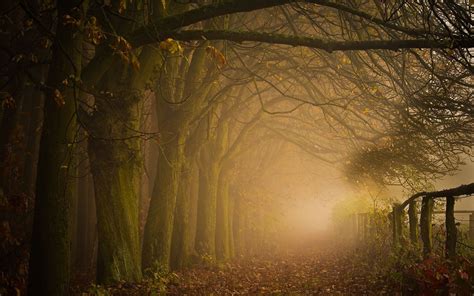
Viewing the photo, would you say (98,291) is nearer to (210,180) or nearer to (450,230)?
(450,230)

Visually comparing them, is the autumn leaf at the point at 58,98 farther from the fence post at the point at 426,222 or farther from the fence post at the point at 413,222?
the fence post at the point at 413,222

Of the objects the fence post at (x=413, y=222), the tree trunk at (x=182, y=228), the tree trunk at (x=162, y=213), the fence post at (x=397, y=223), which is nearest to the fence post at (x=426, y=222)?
the fence post at (x=413, y=222)

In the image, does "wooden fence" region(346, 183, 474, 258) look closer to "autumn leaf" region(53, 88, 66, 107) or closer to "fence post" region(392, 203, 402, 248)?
"fence post" region(392, 203, 402, 248)

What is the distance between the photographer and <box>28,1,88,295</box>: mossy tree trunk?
240 inches

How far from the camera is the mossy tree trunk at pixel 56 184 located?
610 cm

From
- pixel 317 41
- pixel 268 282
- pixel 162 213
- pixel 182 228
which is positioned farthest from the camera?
pixel 182 228

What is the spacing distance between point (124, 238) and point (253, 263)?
32.9ft

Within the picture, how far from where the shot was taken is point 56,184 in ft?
20.2

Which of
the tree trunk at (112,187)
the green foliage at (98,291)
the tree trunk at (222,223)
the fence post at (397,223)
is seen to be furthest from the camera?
the tree trunk at (222,223)

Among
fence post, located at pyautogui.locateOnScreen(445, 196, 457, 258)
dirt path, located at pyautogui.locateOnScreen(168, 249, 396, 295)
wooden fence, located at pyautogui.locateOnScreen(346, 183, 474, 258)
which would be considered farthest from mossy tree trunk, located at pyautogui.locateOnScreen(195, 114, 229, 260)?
fence post, located at pyautogui.locateOnScreen(445, 196, 457, 258)

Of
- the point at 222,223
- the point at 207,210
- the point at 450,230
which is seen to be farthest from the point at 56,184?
the point at 222,223

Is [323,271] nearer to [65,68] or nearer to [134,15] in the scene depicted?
[134,15]

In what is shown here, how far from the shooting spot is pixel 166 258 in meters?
11.9

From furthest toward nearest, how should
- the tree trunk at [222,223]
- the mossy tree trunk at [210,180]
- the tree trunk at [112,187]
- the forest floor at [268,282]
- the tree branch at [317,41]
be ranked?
1. the tree trunk at [222,223]
2. the mossy tree trunk at [210,180]
3. the forest floor at [268,282]
4. the tree trunk at [112,187]
5. the tree branch at [317,41]
